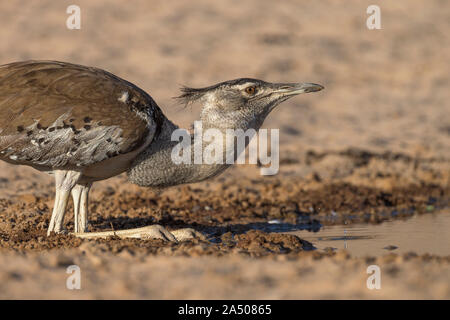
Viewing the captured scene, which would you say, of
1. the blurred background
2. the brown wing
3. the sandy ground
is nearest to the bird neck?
the brown wing

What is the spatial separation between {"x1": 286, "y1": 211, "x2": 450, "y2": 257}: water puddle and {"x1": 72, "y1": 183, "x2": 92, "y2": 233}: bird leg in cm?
208

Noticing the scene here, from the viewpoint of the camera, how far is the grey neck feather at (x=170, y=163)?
662 cm

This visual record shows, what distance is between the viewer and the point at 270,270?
206 inches

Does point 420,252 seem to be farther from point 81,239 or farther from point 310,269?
point 81,239

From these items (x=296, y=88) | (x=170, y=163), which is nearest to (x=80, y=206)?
(x=170, y=163)

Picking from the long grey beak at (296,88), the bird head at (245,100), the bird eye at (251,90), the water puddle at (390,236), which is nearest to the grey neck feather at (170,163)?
the bird head at (245,100)

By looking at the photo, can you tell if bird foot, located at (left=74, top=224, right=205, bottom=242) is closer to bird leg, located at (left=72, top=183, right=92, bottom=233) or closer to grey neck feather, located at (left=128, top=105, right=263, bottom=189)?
bird leg, located at (left=72, top=183, right=92, bottom=233)

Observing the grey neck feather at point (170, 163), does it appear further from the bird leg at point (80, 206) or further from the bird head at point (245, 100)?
the bird leg at point (80, 206)

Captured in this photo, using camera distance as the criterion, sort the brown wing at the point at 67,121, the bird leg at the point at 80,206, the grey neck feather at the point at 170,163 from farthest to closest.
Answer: the bird leg at the point at 80,206
the grey neck feather at the point at 170,163
the brown wing at the point at 67,121

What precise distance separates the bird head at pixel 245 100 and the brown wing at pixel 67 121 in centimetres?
60

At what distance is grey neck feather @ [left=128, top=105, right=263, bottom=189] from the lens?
6.62 meters

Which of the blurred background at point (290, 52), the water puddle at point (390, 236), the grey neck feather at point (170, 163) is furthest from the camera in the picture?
the blurred background at point (290, 52)

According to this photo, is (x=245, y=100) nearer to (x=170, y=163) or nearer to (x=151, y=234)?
(x=170, y=163)

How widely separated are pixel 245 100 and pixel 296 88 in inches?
17.6
